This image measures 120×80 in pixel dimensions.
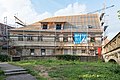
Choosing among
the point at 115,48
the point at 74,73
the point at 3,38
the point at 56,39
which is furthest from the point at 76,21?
the point at 74,73

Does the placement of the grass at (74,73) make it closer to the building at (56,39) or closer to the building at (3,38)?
the building at (56,39)

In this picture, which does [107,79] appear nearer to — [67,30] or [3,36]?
[67,30]

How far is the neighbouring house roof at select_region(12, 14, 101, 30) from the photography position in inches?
1944

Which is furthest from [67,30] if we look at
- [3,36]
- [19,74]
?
[19,74]

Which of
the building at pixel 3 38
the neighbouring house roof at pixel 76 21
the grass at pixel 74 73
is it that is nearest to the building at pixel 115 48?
the grass at pixel 74 73

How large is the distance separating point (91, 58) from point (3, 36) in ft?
71.5

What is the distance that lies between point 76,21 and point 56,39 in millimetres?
6608

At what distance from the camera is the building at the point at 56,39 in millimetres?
46938

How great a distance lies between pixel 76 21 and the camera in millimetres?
51250

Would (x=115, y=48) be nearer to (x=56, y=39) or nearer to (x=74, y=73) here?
(x=74, y=73)

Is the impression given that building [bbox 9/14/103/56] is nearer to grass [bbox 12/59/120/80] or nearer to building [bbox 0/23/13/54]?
building [bbox 0/23/13/54]

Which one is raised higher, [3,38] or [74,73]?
[3,38]

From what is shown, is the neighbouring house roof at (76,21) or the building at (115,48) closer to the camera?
the building at (115,48)

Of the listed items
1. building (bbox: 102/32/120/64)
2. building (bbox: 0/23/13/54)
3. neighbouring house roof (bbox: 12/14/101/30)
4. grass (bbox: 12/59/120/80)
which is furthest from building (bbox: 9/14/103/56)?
grass (bbox: 12/59/120/80)
